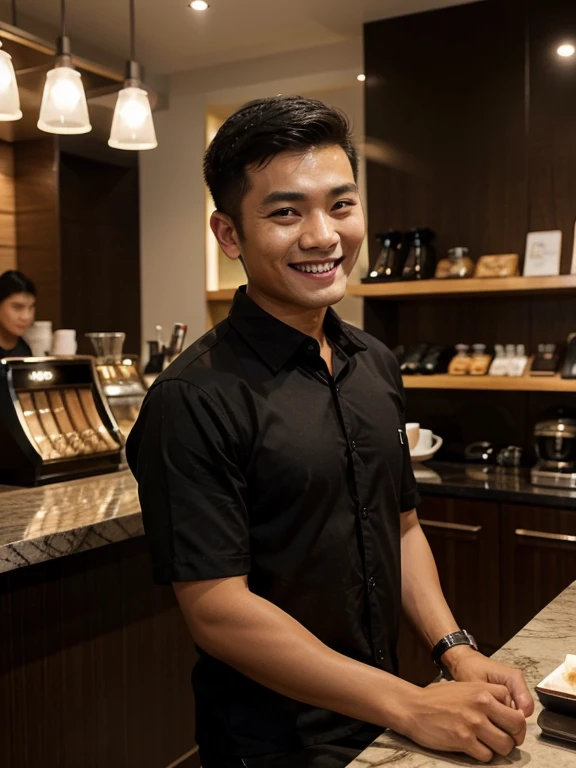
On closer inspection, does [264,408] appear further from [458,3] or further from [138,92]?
[458,3]

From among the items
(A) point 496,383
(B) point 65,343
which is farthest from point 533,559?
(B) point 65,343

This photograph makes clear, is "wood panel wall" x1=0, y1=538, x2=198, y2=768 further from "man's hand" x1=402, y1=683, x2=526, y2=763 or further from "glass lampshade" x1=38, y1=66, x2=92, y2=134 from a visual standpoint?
"glass lampshade" x1=38, y1=66, x2=92, y2=134

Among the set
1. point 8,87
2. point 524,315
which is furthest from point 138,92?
point 524,315

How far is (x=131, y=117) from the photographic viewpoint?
289 centimetres

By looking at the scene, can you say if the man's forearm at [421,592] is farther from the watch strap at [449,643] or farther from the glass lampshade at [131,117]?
the glass lampshade at [131,117]

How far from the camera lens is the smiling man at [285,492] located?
3.69 feet

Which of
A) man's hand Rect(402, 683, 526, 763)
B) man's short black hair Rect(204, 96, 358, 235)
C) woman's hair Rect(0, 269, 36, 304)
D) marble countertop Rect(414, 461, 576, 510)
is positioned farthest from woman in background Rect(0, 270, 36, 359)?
man's hand Rect(402, 683, 526, 763)

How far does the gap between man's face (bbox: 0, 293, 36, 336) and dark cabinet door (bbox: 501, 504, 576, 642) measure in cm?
258

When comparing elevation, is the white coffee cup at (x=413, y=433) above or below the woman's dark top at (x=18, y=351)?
below

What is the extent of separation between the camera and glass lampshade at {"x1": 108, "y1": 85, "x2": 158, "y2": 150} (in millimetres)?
2887

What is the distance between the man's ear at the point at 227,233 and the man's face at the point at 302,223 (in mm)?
22

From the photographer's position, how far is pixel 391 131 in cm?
394

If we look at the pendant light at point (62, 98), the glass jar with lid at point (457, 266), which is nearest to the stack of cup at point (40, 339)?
the pendant light at point (62, 98)

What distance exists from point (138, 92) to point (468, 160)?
5.28 ft
